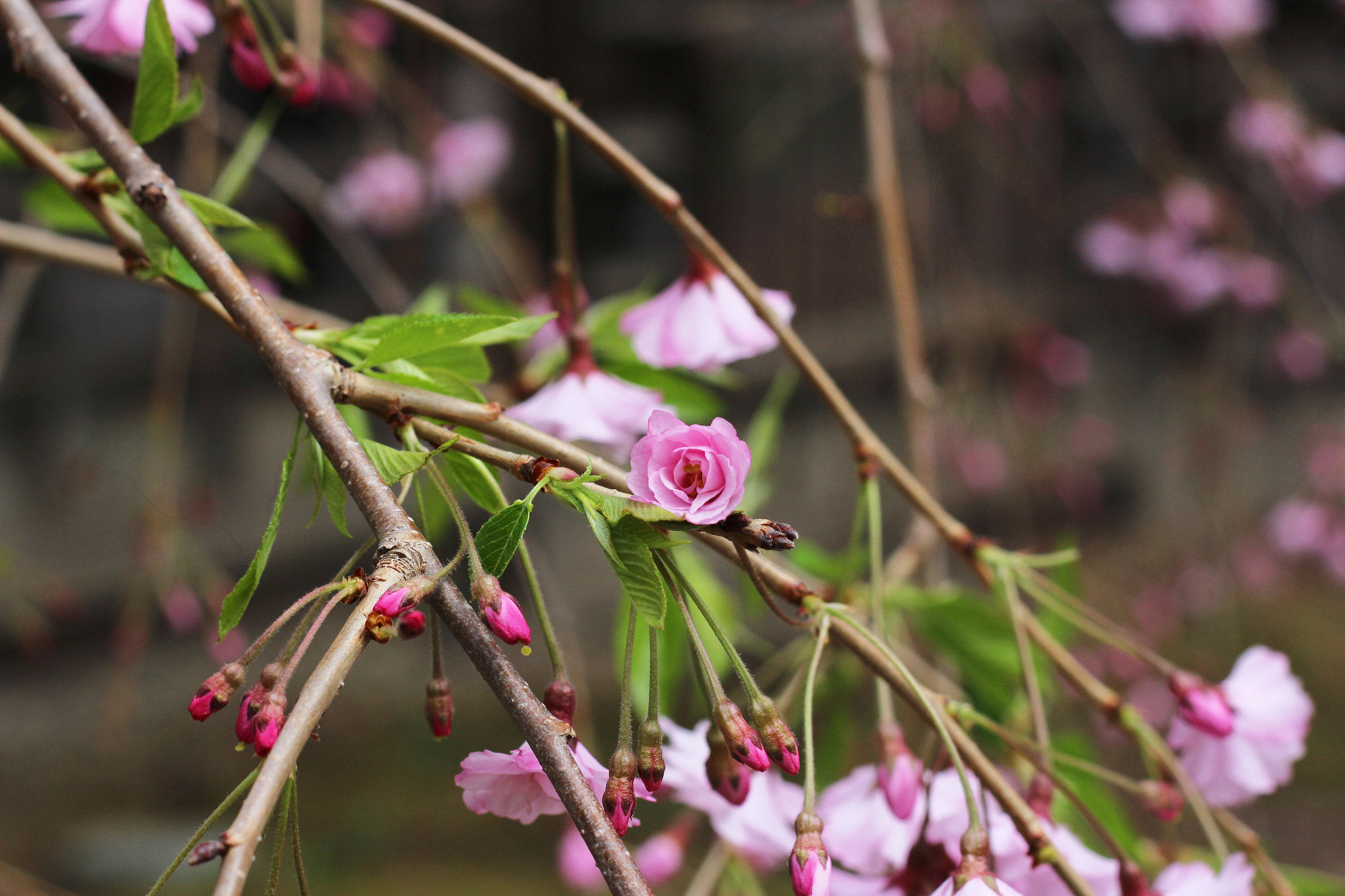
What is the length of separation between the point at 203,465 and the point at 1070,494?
8.94 ft

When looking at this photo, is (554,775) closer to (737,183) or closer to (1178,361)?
(737,183)

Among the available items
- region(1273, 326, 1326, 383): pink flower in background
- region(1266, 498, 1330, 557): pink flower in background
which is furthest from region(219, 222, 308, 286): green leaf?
region(1273, 326, 1326, 383): pink flower in background

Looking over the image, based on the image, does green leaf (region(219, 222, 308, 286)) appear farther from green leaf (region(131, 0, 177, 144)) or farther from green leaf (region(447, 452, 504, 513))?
green leaf (region(447, 452, 504, 513))

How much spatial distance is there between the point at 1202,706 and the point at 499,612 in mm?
439

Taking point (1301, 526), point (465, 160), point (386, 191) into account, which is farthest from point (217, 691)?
point (1301, 526)

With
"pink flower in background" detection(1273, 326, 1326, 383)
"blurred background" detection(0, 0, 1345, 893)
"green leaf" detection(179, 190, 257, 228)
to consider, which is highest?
"blurred background" detection(0, 0, 1345, 893)

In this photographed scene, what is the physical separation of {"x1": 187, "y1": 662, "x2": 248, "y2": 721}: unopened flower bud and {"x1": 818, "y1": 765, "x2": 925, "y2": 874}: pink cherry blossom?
30cm

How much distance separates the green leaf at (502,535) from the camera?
13.2 inches

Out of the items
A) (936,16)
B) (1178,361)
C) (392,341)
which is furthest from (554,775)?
(1178,361)

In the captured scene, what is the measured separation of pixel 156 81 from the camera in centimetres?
48

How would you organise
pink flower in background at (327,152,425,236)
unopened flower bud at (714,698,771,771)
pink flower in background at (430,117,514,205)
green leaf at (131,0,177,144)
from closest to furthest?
unopened flower bud at (714,698,771,771)
green leaf at (131,0,177,144)
pink flower in background at (430,117,514,205)
pink flower in background at (327,152,425,236)

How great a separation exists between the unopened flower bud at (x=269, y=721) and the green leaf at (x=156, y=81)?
31cm

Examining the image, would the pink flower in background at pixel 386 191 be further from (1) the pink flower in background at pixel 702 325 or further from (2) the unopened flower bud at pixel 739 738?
(2) the unopened flower bud at pixel 739 738

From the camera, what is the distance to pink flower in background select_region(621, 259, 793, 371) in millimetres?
→ 595
